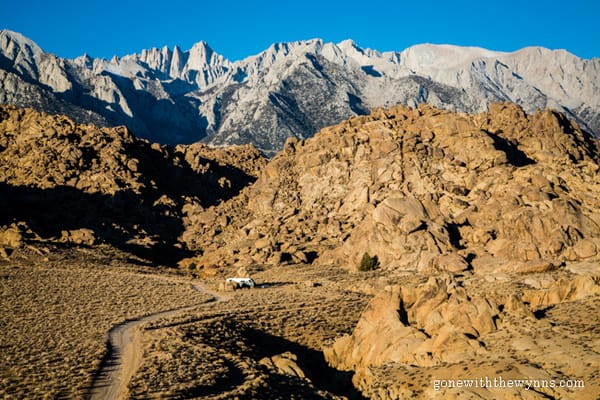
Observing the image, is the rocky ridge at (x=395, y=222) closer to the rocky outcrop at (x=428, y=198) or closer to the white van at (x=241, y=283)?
the rocky outcrop at (x=428, y=198)

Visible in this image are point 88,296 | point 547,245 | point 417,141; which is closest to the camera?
point 88,296

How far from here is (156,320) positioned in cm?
4684

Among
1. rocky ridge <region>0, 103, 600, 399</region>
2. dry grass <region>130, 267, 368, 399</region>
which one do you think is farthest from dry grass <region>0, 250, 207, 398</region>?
rocky ridge <region>0, 103, 600, 399</region>

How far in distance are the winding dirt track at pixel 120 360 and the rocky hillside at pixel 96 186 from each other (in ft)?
134

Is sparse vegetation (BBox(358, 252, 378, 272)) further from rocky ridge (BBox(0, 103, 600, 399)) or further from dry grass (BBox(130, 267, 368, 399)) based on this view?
dry grass (BBox(130, 267, 368, 399))

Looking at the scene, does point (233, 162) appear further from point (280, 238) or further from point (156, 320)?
point (156, 320)

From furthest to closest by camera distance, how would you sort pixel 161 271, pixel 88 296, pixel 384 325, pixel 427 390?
1. pixel 161 271
2. pixel 88 296
3. pixel 384 325
4. pixel 427 390

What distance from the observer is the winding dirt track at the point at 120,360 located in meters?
29.8

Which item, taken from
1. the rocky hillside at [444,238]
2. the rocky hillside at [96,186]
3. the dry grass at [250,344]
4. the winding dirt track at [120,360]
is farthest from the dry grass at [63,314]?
the rocky hillside at [444,238]

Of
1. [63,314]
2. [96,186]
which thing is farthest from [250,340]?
[96,186]

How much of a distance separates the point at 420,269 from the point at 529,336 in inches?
1146

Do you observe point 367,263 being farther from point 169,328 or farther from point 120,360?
point 120,360

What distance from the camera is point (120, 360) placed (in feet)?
117

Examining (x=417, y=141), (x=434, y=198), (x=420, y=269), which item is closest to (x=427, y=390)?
(x=420, y=269)
